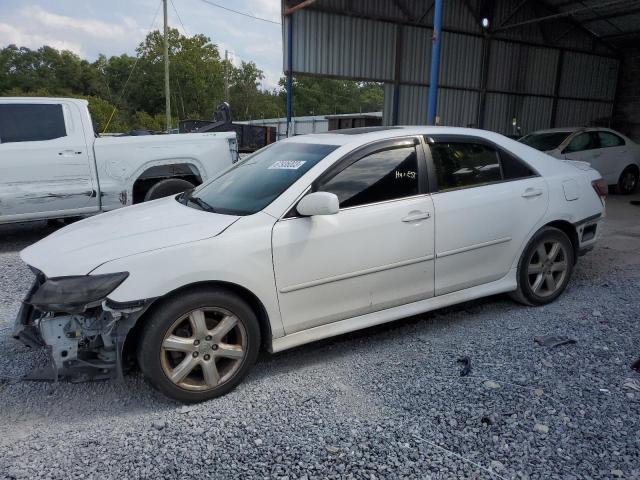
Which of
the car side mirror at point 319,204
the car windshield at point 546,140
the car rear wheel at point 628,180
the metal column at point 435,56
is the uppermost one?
the metal column at point 435,56

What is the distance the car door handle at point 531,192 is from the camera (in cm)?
415

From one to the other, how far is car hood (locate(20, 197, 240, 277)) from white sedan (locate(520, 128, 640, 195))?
8.89 metres

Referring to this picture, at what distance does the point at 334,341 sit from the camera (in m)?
3.82

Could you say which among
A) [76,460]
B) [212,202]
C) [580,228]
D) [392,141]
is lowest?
[76,460]

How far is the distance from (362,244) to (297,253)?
481 mm

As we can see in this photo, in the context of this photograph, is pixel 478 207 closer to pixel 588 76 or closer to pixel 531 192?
pixel 531 192

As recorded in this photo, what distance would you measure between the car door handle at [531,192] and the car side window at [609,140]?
27.2 ft

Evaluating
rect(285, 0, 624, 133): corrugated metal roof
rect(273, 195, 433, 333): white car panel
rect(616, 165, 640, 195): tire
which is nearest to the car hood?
rect(273, 195, 433, 333): white car panel

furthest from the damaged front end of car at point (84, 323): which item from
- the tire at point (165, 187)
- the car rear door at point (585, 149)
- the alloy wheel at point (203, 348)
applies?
the car rear door at point (585, 149)

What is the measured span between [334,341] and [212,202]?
1.37m

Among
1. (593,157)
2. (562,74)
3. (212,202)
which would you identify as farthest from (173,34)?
(212,202)

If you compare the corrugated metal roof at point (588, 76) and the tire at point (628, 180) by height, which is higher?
the corrugated metal roof at point (588, 76)

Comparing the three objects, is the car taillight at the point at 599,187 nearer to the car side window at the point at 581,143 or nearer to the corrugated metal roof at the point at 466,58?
the car side window at the point at 581,143

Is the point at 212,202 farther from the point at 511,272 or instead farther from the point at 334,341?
the point at 511,272
